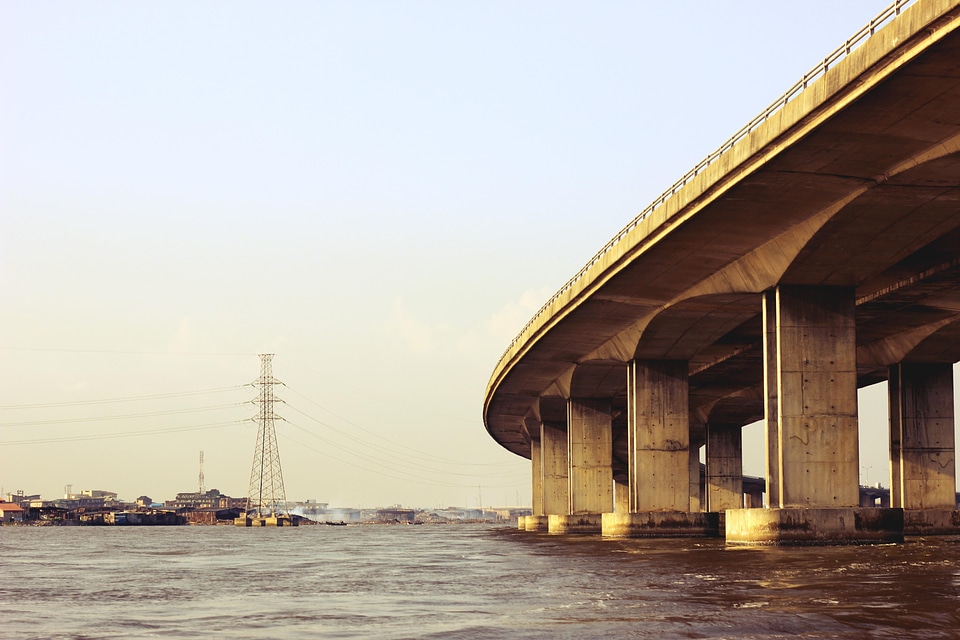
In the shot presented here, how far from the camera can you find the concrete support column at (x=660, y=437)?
58.1 metres

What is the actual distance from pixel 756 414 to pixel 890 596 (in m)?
72.8

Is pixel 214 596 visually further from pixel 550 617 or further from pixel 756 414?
pixel 756 414

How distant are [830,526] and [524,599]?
20062 millimetres

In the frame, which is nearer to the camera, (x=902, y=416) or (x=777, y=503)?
(x=777, y=503)

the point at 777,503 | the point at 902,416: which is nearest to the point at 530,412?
the point at 902,416

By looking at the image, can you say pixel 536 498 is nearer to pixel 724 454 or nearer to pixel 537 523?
pixel 537 523

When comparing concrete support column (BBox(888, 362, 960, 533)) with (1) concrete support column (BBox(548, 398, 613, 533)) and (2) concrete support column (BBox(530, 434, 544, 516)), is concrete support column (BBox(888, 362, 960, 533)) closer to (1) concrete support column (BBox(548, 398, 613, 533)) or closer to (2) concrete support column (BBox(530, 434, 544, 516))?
(1) concrete support column (BBox(548, 398, 613, 533))

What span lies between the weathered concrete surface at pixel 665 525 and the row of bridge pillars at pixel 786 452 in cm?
5

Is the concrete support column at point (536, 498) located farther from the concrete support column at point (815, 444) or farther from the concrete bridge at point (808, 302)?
the concrete support column at point (815, 444)

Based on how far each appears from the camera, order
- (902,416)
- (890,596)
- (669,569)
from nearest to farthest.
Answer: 1. (890,596)
2. (669,569)
3. (902,416)

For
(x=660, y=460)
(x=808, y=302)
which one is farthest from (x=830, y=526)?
(x=660, y=460)

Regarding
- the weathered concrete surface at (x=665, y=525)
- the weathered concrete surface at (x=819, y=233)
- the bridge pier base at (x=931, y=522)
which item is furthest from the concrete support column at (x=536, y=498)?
the bridge pier base at (x=931, y=522)

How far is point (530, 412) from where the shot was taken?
96812mm

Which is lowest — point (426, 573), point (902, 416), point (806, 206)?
point (426, 573)
